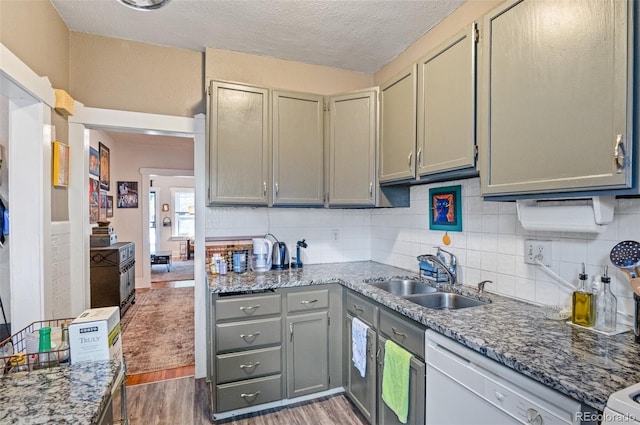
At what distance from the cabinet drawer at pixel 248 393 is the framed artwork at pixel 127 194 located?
4738 millimetres

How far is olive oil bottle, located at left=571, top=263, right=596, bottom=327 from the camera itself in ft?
4.43

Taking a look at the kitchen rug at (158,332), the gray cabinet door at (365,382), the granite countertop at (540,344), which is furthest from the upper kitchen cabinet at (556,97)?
the kitchen rug at (158,332)

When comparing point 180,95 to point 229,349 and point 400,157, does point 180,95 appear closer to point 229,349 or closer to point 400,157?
point 400,157

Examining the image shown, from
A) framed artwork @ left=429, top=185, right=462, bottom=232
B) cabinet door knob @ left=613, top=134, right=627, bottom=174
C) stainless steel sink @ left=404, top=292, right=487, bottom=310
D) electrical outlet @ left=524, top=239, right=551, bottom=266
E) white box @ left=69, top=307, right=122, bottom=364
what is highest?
cabinet door knob @ left=613, top=134, right=627, bottom=174

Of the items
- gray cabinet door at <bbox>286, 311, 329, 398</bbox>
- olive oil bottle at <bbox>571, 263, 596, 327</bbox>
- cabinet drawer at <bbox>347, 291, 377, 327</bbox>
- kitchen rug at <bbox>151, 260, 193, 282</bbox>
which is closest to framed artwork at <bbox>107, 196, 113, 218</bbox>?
kitchen rug at <bbox>151, 260, 193, 282</bbox>

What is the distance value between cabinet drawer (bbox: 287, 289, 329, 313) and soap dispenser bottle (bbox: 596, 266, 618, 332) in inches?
59.6

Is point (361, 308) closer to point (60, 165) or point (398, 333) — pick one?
point (398, 333)

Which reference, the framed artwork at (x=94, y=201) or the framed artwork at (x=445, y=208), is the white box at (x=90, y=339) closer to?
the framed artwork at (x=445, y=208)

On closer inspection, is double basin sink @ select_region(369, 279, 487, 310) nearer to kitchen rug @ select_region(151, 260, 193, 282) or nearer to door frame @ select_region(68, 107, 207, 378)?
door frame @ select_region(68, 107, 207, 378)

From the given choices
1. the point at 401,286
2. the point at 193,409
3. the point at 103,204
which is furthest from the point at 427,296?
the point at 103,204

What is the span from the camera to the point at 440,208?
92.2 inches

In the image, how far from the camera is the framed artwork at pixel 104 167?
4.90m

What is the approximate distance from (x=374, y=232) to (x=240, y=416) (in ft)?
6.04

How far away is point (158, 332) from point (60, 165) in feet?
7.60
